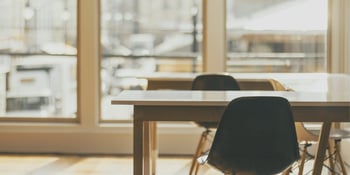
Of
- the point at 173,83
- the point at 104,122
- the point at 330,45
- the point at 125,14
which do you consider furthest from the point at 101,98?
the point at 330,45

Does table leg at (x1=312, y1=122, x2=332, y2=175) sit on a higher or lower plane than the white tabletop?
lower

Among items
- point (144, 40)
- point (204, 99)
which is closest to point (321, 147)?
point (204, 99)

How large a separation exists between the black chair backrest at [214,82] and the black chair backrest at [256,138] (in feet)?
4.62

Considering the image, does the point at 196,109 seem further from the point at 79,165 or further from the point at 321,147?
the point at 79,165

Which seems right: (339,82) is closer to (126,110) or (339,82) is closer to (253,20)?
(253,20)

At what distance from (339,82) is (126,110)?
2449 millimetres

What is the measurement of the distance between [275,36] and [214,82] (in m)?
1.65

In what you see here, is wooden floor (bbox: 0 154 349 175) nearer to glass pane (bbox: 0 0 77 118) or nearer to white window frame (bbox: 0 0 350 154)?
white window frame (bbox: 0 0 350 154)

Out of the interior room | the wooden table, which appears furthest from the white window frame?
the wooden table

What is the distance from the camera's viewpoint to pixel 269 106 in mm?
2611

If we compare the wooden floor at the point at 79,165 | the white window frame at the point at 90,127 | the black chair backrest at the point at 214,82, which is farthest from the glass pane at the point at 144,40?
the black chair backrest at the point at 214,82

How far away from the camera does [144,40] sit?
18.6 feet

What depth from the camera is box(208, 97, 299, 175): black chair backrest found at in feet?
8.56

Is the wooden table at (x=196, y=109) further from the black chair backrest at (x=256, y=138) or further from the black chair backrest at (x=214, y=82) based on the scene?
the black chair backrest at (x=214, y=82)
